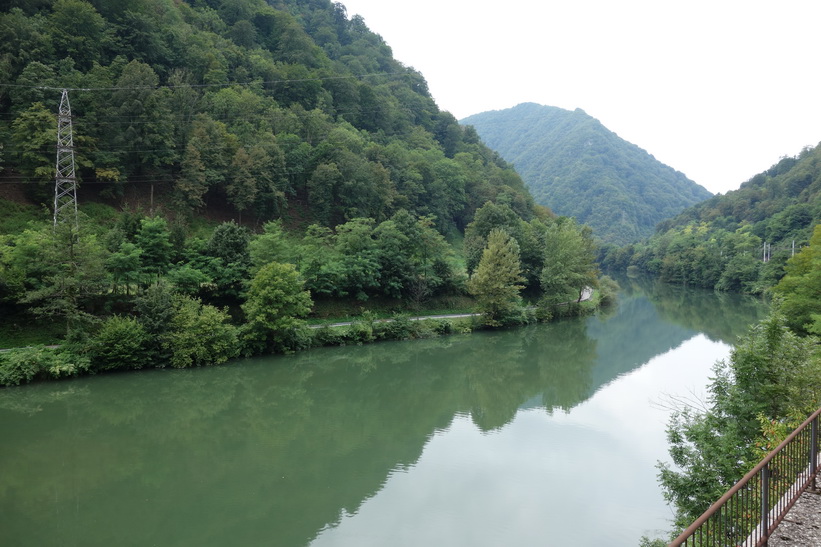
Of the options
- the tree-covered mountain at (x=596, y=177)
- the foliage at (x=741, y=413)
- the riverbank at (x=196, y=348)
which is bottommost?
the riverbank at (x=196, y=348)

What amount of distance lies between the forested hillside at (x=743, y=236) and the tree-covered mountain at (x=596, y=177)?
17.5m

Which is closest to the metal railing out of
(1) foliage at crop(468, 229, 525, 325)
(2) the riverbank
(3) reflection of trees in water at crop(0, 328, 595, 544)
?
(3) reflection of trees in water at crop(0, 328, 595, 544)

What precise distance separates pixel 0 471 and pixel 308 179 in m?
34.6

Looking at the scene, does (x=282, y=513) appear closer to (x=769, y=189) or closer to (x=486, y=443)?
(x=486, y=443)

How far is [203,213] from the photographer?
1544 inches

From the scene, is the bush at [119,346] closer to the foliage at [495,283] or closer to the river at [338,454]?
the river at [338,454]

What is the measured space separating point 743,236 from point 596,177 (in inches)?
2953

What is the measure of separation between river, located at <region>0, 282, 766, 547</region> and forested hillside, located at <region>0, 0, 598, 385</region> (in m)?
3.00

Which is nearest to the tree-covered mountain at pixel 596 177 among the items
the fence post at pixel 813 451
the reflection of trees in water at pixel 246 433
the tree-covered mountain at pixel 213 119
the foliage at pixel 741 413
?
the tree-covered mountain at pixel 213 119

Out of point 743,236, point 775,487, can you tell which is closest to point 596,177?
point 743,236

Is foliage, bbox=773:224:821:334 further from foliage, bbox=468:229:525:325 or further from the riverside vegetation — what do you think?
foliage, bbox=468:229:525:325

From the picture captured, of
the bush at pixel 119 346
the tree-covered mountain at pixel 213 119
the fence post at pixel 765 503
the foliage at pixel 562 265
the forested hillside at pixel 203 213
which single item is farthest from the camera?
the foliage at pixel 562 265

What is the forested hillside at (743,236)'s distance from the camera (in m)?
62.8

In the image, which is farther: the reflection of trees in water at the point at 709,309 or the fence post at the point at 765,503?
the reflection of trees in water at the point at 709,309
